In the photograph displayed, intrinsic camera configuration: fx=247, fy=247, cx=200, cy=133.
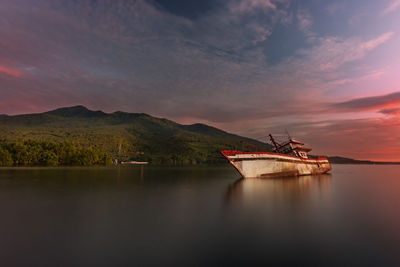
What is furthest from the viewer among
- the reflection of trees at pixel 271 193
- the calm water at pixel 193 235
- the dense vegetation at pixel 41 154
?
the dense vegetation at pixel 41 154

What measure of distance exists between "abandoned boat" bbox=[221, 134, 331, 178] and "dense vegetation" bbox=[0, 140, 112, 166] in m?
103

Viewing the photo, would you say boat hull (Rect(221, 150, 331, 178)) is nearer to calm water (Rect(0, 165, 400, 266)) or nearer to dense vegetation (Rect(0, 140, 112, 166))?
calm water (Rect(0, 165, 400, 266))

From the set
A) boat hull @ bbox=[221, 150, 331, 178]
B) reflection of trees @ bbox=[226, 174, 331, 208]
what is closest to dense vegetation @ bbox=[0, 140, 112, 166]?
boat hull @ bbox=[221, 150, 331, 178]

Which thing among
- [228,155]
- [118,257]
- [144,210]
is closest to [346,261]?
[118,257]

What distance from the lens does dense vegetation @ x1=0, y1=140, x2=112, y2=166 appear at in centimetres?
11274

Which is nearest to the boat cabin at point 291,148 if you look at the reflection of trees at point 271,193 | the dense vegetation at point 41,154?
the reflection of trees at point 271,193

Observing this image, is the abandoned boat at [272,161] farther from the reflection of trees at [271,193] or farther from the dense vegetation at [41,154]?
the dense vegetation at [41,154]

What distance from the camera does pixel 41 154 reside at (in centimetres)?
12050

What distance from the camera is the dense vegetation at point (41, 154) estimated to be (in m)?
113

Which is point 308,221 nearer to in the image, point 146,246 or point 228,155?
point 146,246

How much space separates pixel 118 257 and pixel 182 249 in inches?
109

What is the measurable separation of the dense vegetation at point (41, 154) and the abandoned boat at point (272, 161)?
103082mm

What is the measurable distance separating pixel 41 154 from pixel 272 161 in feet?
379

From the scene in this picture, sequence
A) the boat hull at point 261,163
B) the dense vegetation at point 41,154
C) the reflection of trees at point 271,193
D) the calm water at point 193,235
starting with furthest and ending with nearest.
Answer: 1. the dense vegetation at point 41,154
2. the boat hull at point 261,163
3. the reflection of trees at point 271,193
4. the calm water at point 193,235
